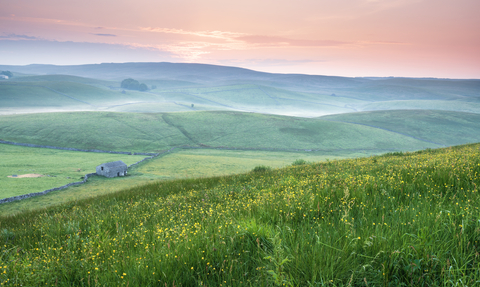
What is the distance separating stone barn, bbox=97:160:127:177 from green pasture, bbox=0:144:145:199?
3.00 meters

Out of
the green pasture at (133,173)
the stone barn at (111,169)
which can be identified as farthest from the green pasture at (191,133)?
the stone barn at (111,169)

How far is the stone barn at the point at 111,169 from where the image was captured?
4328 cm

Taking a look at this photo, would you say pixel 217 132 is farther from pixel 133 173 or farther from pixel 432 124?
pixel 432 124

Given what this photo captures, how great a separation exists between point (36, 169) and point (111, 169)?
1398 centimetres

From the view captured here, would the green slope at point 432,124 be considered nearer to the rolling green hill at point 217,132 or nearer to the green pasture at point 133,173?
the rolling green hill at point 217,132

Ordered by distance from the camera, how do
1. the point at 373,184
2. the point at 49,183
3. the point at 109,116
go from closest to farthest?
1. the point at 373,184
2. the point at 49,183
3. the point at 109,116

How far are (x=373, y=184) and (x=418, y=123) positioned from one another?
16581cm

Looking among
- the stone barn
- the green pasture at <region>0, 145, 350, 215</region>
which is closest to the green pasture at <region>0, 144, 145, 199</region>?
the green pasture at <region>0, 145, 350, 215</region>

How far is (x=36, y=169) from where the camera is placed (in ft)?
147

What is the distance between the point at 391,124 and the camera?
14212 cm

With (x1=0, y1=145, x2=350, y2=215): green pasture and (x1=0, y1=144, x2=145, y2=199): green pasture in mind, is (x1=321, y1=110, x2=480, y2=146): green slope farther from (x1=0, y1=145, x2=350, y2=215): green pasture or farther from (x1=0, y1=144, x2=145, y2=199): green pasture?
(x1=0, y1=144, x2=145, y2=199): green pasture

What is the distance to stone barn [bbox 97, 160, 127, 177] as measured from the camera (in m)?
43.3

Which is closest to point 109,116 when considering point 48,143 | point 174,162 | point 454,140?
point 48,143

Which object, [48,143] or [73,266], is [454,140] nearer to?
[73,266]
